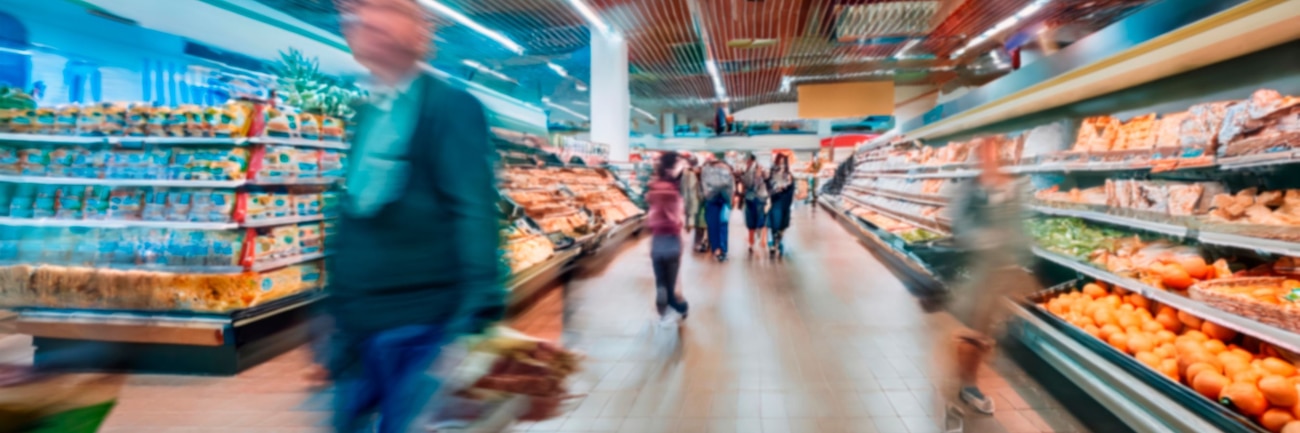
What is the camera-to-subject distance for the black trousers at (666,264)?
15.0 feet

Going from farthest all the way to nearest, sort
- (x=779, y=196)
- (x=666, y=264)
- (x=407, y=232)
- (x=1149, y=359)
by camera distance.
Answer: (x=779, y=196) → (x=666, y=264) → (x=1149, y=359) → (x=407, y=232)

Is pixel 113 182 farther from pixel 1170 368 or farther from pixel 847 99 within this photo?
pixel 847 99

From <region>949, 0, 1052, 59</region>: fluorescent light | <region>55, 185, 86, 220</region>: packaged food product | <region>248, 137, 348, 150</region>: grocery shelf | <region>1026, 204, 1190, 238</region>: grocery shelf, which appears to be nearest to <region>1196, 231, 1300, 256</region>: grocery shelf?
<region>1026, 204, 1190, 238</region>: grocery shelf

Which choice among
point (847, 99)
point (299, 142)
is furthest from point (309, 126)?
point (847, 99)

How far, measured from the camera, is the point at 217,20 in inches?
283

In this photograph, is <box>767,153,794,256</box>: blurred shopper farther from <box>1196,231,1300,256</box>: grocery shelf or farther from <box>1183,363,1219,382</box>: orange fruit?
<box>1183,363,1219,382</box>: orange fruit

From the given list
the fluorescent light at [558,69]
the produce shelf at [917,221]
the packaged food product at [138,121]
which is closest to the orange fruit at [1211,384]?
the produce shelf at [917,221]

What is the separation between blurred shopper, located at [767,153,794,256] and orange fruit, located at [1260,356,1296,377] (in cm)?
542

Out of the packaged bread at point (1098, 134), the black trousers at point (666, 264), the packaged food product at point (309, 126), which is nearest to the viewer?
the packaged bread at point (1098, 134)

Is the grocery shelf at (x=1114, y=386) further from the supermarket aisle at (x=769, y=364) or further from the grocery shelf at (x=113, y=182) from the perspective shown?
the grocery shelf at (x=113, y=182)

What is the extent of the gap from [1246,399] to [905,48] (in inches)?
495

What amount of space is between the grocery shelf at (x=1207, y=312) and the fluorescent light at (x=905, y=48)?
33.6 ft

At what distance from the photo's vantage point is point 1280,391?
78.7 inches

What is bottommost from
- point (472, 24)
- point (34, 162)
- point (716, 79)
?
point (34, 162)
